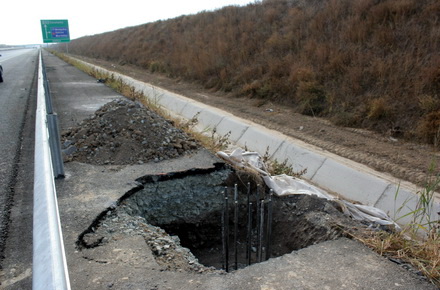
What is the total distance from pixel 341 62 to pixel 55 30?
161 ft

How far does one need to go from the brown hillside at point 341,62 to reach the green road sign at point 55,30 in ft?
122

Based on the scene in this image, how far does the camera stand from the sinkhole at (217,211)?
408cm

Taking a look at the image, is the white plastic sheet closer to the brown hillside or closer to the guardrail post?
the brown hillside

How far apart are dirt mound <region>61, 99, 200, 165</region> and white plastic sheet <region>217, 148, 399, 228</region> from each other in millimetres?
922

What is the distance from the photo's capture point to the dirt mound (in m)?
5.52

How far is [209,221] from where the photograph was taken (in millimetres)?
4832

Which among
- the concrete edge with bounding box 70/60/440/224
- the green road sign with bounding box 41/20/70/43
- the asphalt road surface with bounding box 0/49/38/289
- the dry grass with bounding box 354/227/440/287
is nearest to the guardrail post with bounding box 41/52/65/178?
the asphalt road surface with bounding box 0/49/38/289

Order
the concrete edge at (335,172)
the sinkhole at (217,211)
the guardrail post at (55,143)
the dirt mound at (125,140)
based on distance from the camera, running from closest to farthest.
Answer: the sinkhole at (217,211)
the guardrail post at (55,143)
the dirt mound at (125,140)
the concrete edge at (335,172)

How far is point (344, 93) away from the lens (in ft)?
32.6

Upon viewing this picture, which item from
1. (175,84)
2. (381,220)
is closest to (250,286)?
(381,220)

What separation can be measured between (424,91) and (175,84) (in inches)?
498

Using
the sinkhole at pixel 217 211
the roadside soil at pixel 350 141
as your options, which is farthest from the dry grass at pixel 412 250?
the roadside soil at pixel 350 141

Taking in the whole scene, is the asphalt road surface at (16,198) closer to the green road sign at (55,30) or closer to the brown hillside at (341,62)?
the brown hillside at (341,62)

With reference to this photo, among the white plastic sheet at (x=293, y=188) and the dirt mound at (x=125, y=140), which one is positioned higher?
the dirt mound at (x=125, y=140)
